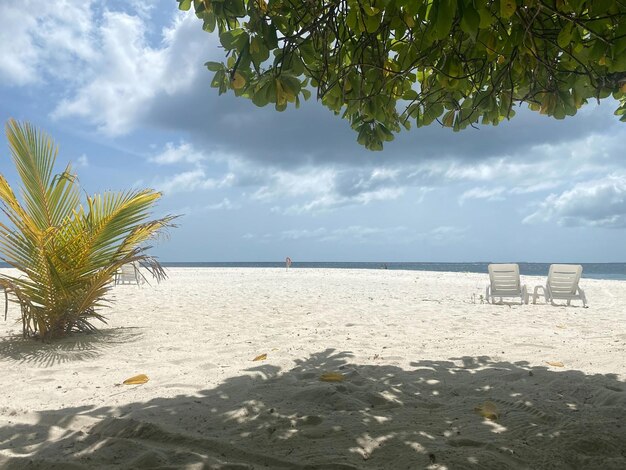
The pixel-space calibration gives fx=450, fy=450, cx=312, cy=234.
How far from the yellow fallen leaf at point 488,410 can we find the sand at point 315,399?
4 cm

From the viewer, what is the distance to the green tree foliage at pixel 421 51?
2.15 m

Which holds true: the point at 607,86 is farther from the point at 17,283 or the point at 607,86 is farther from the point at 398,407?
the point at 17,283

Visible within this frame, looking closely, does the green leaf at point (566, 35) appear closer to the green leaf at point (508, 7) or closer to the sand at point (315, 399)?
the green leaf at point (508, 7)

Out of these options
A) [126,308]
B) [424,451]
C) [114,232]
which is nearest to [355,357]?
[424,451]

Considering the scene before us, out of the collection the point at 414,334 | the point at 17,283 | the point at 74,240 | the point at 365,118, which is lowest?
the point at 414,334

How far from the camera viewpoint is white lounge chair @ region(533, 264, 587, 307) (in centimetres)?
1001

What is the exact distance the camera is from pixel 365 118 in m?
3.76

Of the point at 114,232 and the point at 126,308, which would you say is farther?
the point at 126,308

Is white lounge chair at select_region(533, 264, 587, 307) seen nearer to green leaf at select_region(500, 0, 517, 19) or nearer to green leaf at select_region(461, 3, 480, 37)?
green leaf at select_region(500, 0, 517, 19)

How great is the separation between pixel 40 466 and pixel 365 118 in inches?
124

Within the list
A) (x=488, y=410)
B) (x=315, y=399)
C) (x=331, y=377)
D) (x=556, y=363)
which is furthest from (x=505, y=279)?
(x=315, y=399)

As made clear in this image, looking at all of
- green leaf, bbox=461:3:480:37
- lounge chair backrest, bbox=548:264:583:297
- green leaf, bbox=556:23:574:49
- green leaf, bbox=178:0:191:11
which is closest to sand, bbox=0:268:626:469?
green leaf, bbox=461:3:480:37

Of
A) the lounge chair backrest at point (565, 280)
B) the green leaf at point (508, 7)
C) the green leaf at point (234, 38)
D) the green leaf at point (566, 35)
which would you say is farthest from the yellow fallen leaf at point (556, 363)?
the lounge chair backrest at point (565, 280)

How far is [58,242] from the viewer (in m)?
5.50
